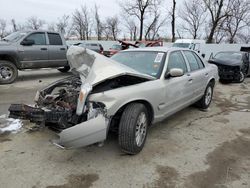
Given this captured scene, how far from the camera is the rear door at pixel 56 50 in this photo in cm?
1047

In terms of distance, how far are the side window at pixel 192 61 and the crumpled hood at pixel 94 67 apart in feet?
5.52

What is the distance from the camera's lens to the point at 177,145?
422 centimetres

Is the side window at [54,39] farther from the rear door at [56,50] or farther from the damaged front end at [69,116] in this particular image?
the damaged front end at [69,116]

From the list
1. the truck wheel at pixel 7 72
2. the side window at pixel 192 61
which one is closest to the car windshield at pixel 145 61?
the side window at pixel 192 61

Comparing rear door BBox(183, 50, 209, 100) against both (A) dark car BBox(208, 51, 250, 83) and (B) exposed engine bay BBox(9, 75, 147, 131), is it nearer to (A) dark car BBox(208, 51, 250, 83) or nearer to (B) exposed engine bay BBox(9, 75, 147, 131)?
(B) exposed engine bay BBox(9, 75, 147, 131)

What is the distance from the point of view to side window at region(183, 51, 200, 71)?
216 inches

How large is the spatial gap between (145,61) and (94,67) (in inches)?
50.4

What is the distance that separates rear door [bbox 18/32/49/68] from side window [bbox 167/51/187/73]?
21.4ft

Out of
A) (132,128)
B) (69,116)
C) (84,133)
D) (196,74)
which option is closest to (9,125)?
(69,116)

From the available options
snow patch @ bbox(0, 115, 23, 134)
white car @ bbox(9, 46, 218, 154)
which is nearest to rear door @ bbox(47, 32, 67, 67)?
snow patch @ bbox(0, 115, 23, 134)

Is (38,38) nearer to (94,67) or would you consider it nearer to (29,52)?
(29,52)

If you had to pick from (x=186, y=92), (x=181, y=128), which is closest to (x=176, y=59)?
(x=186, y=92)

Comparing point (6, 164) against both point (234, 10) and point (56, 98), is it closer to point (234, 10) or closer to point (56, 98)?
point (56, 98)

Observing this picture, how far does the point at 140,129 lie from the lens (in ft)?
12.6
